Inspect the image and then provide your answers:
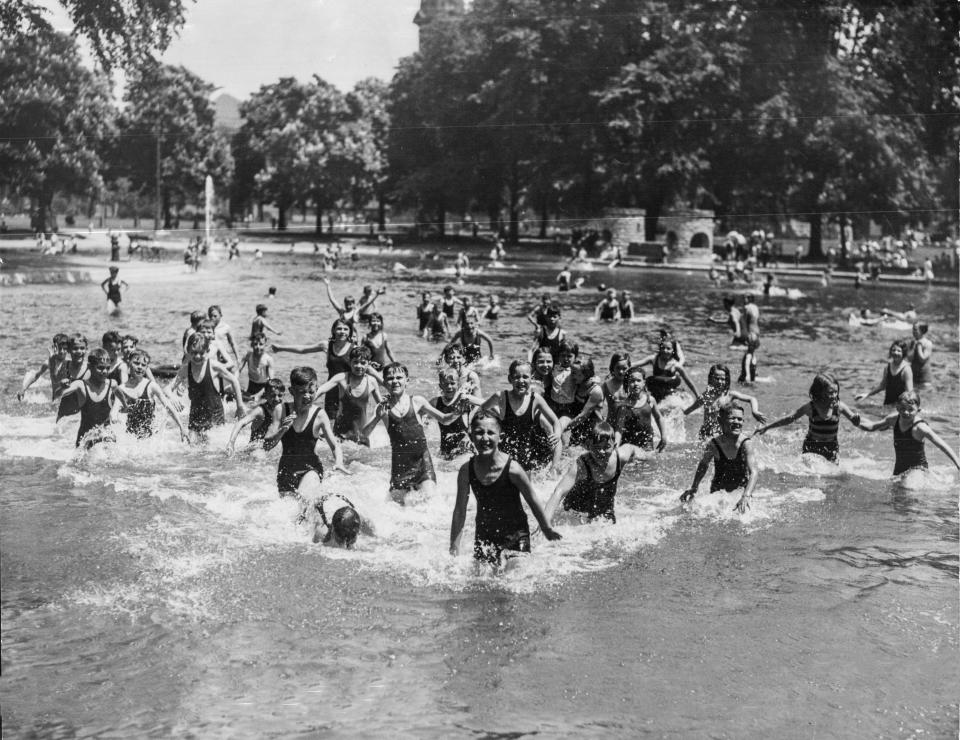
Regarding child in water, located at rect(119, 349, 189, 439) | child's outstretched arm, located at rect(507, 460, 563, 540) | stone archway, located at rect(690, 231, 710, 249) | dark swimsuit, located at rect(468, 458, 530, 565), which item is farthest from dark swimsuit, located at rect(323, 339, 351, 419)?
stone archway, located at rect(690, 231, 710, 249)

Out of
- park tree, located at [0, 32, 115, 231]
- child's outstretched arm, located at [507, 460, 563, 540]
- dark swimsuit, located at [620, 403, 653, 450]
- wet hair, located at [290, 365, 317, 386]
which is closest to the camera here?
child's outstretched arm, located at [507, 460, 563, 540]

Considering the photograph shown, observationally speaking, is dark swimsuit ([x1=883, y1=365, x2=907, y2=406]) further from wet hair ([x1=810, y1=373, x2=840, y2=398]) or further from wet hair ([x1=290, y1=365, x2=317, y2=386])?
wet hair ([x1=290, y1=365, x2=317, y2=386])

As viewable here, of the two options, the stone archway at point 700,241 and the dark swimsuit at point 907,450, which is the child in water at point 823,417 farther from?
the stone archway at point 700,241

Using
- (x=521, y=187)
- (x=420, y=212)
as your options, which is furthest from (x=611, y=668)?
(x=420, y=212)

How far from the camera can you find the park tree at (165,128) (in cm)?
1388

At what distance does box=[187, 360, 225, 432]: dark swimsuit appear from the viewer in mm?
14469

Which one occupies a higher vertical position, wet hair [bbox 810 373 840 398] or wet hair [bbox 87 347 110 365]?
wet hair [bbox 87 347 110 365]

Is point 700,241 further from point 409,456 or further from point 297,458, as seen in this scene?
point 297,458

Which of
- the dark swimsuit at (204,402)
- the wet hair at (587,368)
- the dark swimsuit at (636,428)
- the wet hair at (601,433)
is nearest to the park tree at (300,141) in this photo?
the dark swimsuit at (204,402)

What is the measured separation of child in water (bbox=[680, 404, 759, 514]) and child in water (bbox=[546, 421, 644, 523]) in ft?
4.28

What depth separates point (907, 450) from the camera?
1298 centimetres

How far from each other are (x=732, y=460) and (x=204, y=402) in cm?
737

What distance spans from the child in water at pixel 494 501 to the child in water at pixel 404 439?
7.02ft

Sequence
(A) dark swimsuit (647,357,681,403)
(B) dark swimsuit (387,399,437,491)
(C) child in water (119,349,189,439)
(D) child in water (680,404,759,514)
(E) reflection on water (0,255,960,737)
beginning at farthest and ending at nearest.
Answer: (A) dark swimsuit (647,357,681,403), (C) child in water (119,349,189,439), (B) dark swimsuit (387,399,437,491), (D) child in water (680,404,759,514), (E) reflection on water (0,255,960,737)
